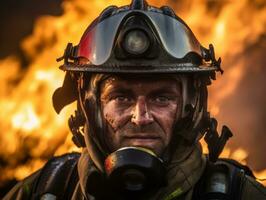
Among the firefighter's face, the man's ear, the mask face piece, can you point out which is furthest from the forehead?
the man's ear

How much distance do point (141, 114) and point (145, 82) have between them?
0.66 feet

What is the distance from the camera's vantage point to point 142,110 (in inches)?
136

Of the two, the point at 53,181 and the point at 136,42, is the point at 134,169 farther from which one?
the point at 136,42

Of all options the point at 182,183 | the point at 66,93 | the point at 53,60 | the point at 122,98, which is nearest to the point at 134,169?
the point at 182,183

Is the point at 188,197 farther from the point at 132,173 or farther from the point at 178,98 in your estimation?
the point at 178,98

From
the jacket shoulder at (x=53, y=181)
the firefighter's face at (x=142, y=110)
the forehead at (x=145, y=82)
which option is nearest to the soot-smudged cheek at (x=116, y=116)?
the firefighter's face at (x=142, y=110)

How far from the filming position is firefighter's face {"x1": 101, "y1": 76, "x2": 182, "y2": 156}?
11.3ft

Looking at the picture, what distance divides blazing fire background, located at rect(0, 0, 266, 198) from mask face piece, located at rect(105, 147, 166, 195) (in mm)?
3593

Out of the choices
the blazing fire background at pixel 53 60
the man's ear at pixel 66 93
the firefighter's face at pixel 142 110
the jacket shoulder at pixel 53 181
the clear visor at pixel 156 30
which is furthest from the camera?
the blazing fire background at pixel 53 60

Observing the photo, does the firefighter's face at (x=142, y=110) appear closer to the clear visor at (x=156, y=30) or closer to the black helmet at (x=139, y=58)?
the black helmet at (x=139, y=58)

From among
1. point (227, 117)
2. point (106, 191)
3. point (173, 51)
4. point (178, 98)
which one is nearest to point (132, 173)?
point (106, 191)

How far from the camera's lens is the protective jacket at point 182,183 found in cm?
345

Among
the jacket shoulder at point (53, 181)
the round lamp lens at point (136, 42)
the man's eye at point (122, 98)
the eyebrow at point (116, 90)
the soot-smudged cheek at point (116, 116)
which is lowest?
the jacket shoulder at point (53, 181)

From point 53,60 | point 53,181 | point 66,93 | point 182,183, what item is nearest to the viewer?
point 182,183
